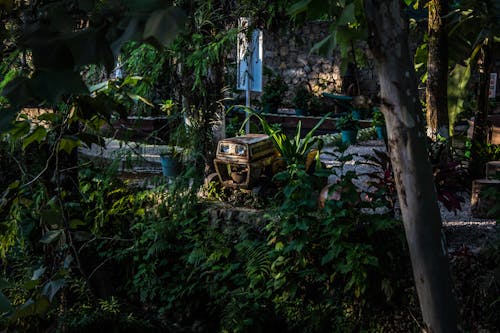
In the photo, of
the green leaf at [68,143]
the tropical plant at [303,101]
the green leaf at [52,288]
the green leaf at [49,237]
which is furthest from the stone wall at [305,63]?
the green leaf at [52,288]

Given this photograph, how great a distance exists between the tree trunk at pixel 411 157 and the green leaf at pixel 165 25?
716mm

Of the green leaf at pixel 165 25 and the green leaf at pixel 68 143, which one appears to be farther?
the green leaf at pixel 68 143

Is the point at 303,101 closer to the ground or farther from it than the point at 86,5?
farther from it

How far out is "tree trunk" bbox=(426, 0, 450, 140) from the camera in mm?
6113

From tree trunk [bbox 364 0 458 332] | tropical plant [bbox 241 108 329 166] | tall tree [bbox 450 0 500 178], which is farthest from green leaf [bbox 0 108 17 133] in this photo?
tall tree [bbox 450 0 500 178]

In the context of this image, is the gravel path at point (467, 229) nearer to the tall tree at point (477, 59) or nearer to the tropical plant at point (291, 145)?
the tropical plant at point (291, 145)

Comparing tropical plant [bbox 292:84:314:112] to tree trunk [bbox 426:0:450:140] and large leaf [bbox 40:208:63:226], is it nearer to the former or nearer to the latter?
tree trunk [bbox 426:0:450:140]

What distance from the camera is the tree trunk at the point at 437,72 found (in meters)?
6.11

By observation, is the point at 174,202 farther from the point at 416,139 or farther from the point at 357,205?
the point at 416,139

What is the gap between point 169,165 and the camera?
6.16 meters

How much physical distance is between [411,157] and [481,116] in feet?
19.3

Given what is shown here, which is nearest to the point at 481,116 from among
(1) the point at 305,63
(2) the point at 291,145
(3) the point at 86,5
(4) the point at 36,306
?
(2) the point at 291,145

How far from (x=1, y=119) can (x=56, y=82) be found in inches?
5.7

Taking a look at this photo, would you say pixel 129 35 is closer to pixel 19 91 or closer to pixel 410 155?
pixel 19 91
